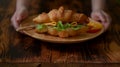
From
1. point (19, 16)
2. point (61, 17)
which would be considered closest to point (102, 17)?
point (61, 17)

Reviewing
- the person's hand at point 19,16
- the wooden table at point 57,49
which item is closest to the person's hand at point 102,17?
the wooden table at point 57,49

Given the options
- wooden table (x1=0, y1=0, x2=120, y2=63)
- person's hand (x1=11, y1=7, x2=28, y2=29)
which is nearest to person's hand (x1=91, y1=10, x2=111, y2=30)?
wooden table (x1=0, y1=0, x2=120, y2=63)

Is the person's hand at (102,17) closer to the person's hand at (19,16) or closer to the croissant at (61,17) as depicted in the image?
the croissant at (61,17)

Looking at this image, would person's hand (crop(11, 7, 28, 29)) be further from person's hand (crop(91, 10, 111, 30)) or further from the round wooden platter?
person's hand (crop(91, 10, 111, 30))

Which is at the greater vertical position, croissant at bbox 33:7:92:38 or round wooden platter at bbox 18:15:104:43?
croissant at bbox 33:7:92:38

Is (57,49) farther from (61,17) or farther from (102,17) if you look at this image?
(102,17)

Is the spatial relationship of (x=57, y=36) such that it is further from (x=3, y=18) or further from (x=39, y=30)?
(x=3, y=18)

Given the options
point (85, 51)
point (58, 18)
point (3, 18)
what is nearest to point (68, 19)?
point (58, 18)

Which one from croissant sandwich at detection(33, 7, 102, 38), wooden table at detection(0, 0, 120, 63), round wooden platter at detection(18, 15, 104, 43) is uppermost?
croissant sandwich at detection(33, 7, 102, 38)
